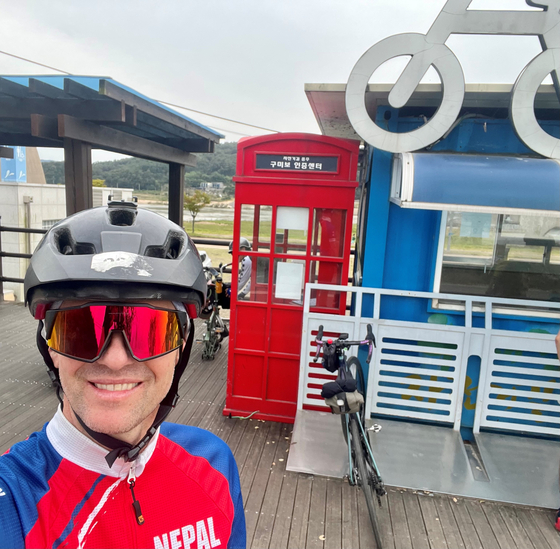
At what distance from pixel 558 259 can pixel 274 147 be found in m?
2.95

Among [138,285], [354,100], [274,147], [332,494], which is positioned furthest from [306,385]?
[138,285]

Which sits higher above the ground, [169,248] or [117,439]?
[169,248]

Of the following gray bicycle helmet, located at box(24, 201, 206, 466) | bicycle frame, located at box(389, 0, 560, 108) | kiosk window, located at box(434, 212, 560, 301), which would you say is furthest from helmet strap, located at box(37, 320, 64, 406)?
kiosk window, located at box(434, 212, 560, 301)

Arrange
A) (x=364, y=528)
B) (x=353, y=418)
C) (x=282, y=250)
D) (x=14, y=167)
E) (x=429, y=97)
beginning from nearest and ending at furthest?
1. (x=364, y=528)
2. (x=353, y=418)
3. (x=429, y=97)
4. (x=282, y=250)
5. (x=14, y=167)

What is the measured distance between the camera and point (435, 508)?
3.06 metres

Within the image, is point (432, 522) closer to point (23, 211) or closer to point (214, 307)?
point (214, 307)

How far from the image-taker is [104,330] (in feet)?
3.43

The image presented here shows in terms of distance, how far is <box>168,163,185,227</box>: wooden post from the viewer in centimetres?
827

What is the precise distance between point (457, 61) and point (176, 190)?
6289 mm

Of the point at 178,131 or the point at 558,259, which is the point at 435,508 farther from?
the point at 178,131

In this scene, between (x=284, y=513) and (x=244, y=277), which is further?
A: (x=244, y=277)

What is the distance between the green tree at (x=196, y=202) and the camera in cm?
3588

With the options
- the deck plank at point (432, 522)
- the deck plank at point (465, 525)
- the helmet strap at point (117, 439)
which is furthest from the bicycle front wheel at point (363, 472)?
the helmet strap at point (117, 439)

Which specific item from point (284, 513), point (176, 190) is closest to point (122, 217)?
point (284, 513)
